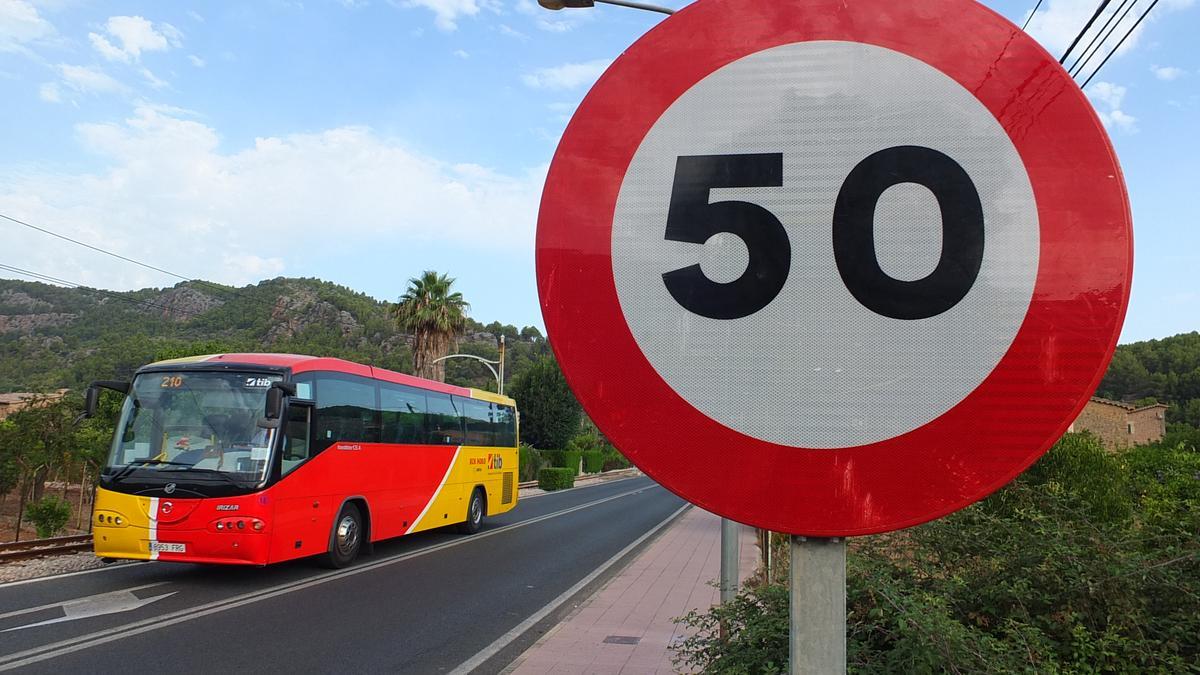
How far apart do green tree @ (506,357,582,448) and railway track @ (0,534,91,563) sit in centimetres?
4490

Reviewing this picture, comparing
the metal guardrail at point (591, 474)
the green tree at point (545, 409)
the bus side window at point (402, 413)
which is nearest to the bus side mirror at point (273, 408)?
the bus side window at point (402, 413)

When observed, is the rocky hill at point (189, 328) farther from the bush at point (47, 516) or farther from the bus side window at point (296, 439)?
the bus side window at point (296, 439)

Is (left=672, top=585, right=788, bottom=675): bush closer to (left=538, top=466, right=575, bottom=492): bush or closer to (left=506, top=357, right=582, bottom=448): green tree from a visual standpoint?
(left=538, top=466, right=575, bottom=492): bush

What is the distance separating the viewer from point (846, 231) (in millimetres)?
1250

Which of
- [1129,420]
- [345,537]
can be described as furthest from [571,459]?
[345,537]

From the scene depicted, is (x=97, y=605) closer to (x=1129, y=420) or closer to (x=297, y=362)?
(x=297, y=362)

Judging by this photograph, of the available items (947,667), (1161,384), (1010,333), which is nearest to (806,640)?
(1010,333)

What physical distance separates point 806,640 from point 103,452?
2062cm

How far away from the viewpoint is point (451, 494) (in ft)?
58.7

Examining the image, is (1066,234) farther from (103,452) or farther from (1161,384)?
(1161,384)

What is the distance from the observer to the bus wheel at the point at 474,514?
1903 cm

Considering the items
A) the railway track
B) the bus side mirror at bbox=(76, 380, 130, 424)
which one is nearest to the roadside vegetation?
the bus side mirror at bbox=(76, 380, 130, 424)

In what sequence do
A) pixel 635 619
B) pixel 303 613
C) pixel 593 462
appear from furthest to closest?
pixel 593 462 < pixel 303 613 < pixel 635 619

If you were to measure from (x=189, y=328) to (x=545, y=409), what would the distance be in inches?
1331
